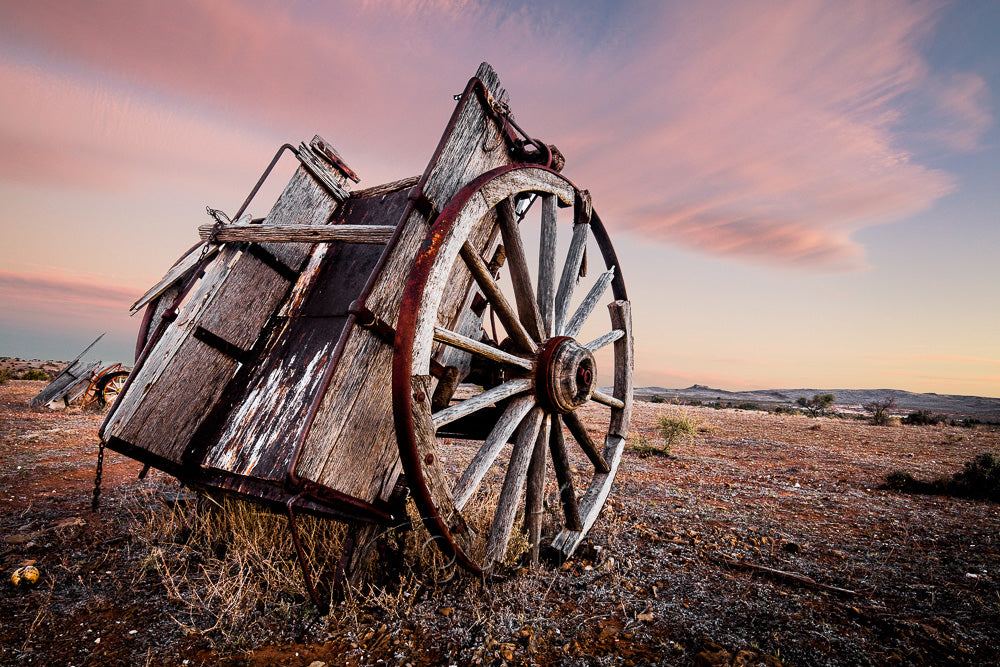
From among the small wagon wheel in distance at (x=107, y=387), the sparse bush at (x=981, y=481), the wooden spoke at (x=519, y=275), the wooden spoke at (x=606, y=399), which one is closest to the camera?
the wooden spoke at (x=519, y=275)

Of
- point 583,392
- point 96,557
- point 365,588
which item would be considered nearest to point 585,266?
point 583,392

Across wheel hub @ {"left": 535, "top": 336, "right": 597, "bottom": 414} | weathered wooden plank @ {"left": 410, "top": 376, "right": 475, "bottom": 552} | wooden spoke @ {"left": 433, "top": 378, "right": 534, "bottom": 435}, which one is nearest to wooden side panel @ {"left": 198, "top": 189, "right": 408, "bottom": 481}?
weathered wooden plank @ {"left": 410, "top": 376, "right": 475, "bottom": 552}

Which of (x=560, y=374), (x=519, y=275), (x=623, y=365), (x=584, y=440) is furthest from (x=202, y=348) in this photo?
(x=623, y=365)

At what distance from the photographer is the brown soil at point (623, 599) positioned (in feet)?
6.92

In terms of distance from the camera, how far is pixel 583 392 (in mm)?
3074

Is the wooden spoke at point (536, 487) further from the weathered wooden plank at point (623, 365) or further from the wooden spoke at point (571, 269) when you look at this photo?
the weathered wooden plank at point (623, 365)

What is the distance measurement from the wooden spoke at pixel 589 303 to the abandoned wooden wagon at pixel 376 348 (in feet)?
0.61

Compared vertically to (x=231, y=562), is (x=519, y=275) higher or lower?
higher

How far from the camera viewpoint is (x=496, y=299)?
258cm

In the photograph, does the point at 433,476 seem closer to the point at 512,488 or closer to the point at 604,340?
the point at 512,488

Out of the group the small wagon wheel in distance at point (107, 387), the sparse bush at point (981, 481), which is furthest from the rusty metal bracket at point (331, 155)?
the small wagon wheel in distance at point (107, 387)

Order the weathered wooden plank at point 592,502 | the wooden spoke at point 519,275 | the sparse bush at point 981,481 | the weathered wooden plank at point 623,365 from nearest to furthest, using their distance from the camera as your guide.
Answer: the wooden spoke at point 519,275 < the weathered wooden plank at point 592,502 < the weathered wooden plank at point 623,365 < the sparse bush at point 981,481

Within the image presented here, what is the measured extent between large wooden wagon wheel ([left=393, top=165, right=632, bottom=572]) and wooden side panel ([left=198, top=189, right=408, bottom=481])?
516 mm

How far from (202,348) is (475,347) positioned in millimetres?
1526
